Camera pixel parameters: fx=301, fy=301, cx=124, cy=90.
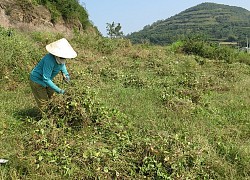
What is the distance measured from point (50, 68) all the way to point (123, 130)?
4.81ft

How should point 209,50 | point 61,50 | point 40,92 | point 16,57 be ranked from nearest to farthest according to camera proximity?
point 61,50 → point 40,92 → point 16,57 → point 209,50

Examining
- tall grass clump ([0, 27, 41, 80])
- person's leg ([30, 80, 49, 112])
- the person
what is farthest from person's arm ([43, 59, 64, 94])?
tall grass clump ([0, 27, 41, 80])

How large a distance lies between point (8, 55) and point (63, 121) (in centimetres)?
406

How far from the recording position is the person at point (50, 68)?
180 inches

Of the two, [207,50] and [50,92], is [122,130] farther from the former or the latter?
[207,50]

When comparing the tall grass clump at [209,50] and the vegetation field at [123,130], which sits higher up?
the tall grass clump at [209,50]

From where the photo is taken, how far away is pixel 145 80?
309 inches

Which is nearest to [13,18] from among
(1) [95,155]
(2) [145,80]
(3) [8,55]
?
(3) [8,55]

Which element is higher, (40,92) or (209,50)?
(209,50)

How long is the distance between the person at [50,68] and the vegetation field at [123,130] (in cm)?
26

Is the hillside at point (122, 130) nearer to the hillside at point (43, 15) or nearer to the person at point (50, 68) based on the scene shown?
the person at point (50, 68)

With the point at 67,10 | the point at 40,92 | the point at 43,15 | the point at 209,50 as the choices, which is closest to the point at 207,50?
the point at 209,50

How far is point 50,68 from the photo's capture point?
4.61 metres

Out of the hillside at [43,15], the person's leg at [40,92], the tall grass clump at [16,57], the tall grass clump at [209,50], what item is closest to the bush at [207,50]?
the tall grass clump at [209,50]
